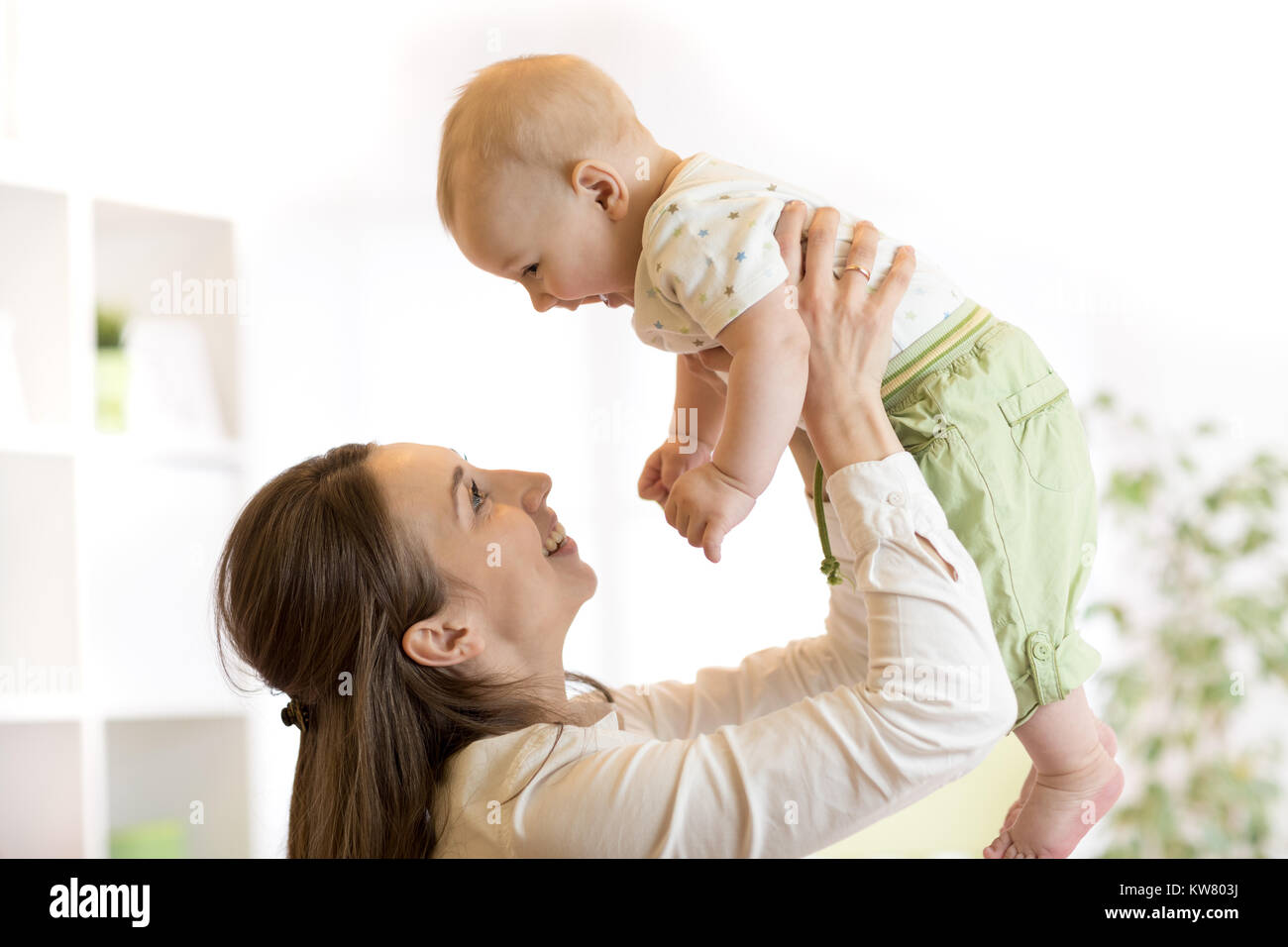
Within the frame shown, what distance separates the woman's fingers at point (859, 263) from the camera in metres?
0.97

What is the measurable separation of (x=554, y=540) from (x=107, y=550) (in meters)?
Answer: 1.62

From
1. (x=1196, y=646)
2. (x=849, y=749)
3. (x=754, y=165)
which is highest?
(x=754, y=165)

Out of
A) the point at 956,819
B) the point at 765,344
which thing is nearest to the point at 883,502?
the point at 765,344

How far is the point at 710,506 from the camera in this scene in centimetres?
95

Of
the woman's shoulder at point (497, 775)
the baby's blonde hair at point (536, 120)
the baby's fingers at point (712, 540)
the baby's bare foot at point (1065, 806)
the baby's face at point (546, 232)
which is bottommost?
the baby's bare foot at point (1065, 806)

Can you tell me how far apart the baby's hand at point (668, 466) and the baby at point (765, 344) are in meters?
0.15

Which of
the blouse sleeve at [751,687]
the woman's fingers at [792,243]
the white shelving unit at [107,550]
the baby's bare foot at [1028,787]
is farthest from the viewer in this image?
the white shelving unit at [107,550]

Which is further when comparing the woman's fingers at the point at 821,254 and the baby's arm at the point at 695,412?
the baby's arm at the point at 695,412

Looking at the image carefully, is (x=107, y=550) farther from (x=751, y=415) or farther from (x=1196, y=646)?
(x=1196, y=646)

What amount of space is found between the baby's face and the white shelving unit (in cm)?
158

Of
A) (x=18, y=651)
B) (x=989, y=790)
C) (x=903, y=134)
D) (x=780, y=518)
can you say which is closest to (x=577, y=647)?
(x=780, y=518)

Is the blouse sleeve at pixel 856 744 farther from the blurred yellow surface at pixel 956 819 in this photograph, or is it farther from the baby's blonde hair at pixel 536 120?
the blurred yellow surface at pixel 956 819

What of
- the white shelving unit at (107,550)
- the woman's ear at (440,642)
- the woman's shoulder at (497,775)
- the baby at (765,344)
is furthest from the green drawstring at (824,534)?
the white shelving unit at (107,550)

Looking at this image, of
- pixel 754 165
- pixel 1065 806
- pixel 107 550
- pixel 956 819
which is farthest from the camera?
pixel 754 165
